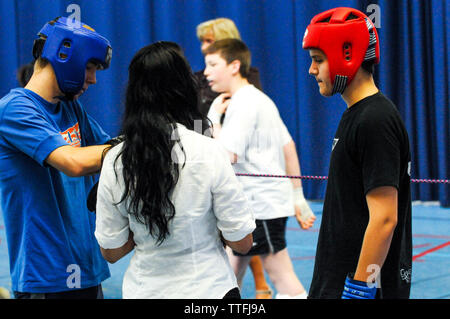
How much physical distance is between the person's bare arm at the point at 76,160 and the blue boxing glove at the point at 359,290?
33.6 inches

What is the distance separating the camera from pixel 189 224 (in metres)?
1.64

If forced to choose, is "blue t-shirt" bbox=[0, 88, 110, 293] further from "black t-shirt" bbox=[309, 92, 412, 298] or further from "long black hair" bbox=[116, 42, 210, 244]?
"black t-shirt" bbox=[309, 92, 412, 298]

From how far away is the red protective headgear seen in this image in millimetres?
1770

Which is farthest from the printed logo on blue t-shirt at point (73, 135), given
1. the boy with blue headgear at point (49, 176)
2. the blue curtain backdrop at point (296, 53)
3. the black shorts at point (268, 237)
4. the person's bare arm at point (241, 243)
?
the blue curtain backdrop at point (296, 53)

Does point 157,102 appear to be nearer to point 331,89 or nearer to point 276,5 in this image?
point 331,89

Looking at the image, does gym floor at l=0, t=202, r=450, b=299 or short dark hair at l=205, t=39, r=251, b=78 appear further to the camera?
gym floor at l=0, t=202, r=450, b=299

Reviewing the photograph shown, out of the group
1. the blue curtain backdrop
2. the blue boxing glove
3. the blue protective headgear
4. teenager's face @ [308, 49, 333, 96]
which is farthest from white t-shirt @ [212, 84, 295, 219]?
the blue curtain backdrop

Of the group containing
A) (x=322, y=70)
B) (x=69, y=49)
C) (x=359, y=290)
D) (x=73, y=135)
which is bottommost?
(x=359, y=290)

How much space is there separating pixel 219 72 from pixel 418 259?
7.30 feet

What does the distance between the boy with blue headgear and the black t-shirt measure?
751 millimetres

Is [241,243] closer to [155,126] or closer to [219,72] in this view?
[155,126]

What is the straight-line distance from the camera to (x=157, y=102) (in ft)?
5.50

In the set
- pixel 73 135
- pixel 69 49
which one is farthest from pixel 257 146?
pixel 69 49

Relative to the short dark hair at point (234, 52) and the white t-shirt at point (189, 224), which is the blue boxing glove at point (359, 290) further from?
the short dark hair at point (234, 52)
